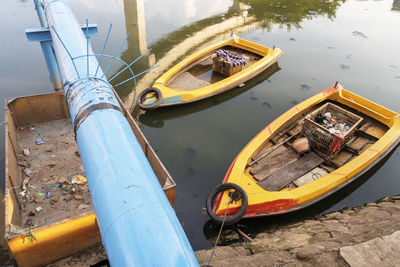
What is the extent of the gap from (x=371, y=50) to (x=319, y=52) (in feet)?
9.95

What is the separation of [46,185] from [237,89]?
→ 7.56 meters

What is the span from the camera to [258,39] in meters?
14.7

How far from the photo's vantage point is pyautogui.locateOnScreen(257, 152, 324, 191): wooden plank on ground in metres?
6.03

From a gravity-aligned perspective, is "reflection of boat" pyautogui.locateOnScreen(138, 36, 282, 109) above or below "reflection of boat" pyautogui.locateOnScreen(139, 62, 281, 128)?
above

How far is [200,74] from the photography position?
35.2 feet

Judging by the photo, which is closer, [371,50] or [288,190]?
[288,190]

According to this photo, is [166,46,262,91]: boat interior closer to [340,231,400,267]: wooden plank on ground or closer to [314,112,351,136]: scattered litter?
[314,112,351,136]: scattered litter

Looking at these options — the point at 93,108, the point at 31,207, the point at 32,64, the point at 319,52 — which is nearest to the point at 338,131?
the point at 93,108

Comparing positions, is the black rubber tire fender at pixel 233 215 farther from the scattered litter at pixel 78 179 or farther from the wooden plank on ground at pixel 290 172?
the scattered litter at pixel 78 179

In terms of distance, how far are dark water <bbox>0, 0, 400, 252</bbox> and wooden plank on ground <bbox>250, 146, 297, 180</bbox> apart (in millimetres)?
1052

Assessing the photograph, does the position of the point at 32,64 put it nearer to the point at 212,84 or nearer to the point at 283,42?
the point at 212,84

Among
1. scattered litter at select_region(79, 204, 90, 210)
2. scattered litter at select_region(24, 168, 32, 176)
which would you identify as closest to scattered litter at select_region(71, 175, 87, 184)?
scattered litter at select_region(79, 204, 90, 210)

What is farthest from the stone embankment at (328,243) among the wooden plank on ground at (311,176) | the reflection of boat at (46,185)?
the reflection of boat at (46,185)

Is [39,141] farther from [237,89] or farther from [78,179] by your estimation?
[237,89]
